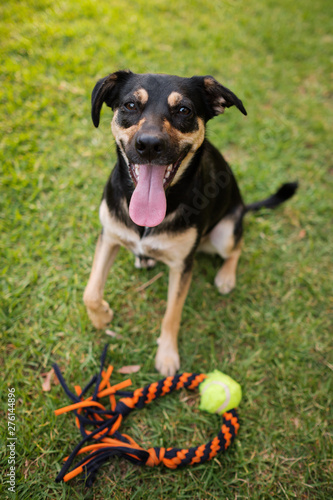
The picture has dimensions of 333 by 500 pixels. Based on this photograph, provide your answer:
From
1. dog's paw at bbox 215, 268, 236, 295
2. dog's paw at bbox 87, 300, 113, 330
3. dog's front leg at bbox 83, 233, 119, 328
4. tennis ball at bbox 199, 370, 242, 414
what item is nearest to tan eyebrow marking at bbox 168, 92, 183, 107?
dog's front leg at bbox 83, 233, 119, 328

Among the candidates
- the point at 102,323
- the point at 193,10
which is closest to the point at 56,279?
the point at 102,323

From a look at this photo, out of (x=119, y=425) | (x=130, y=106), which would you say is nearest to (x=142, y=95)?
(x=130, y=106)

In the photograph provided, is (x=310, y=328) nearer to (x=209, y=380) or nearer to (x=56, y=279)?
(x=209, y=380)

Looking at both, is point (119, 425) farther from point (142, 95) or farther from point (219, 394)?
point (142, 95)

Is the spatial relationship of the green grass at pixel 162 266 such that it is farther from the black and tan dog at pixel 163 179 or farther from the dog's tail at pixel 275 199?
the black and tan dog at pixel 163 179

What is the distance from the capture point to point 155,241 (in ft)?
8.33

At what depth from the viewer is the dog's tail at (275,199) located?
368cm

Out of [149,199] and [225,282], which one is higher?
[149,199]

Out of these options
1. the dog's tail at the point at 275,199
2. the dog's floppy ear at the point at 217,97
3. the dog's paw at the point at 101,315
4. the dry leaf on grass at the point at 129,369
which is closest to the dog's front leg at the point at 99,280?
the dog's paw at the point at 101,315

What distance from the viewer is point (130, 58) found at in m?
5.07

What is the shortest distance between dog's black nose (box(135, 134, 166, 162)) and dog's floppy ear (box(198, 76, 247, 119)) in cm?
61

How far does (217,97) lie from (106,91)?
801mm

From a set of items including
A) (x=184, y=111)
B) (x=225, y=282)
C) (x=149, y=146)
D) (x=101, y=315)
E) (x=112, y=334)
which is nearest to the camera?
(x=149, y=146)

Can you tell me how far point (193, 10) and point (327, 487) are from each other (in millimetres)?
7111
